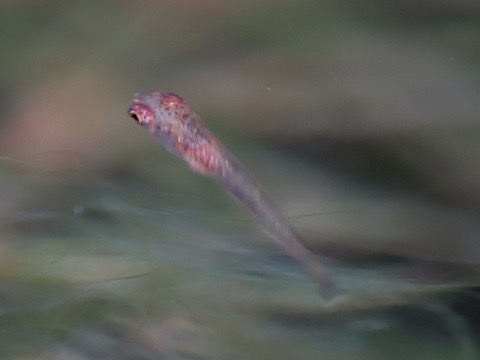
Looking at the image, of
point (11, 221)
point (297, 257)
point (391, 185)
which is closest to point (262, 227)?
point (297, 257)

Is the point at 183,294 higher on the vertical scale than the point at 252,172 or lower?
lower

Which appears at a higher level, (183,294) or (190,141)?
(190,141)

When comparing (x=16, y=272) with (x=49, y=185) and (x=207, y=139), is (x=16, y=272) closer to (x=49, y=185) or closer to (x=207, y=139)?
(x=49, y=185)

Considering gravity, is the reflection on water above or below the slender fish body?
below

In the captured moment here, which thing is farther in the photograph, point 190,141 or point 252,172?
point 252,172

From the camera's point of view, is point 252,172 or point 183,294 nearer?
point 183,294

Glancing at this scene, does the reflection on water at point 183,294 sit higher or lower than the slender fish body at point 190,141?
lower
